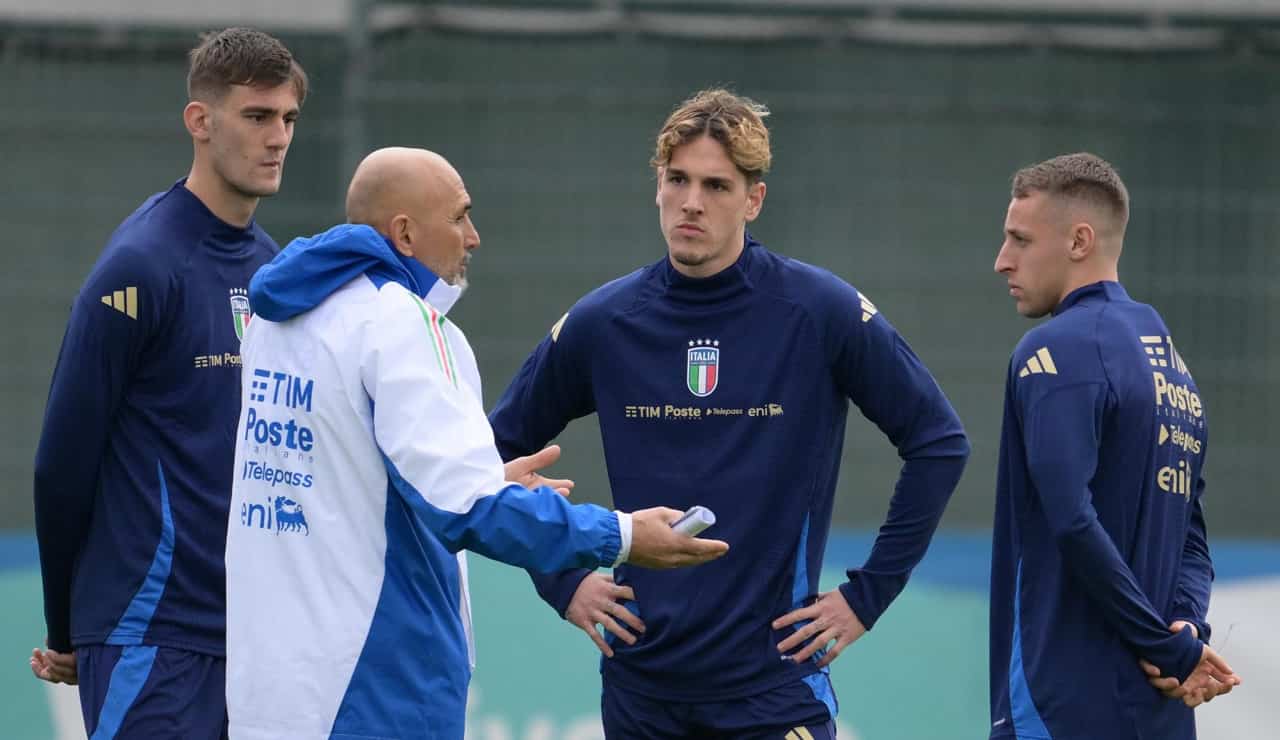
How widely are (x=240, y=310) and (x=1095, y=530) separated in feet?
6.88

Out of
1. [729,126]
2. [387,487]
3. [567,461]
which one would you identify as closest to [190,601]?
[387,487]

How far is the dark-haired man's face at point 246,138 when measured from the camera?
4.36 metres

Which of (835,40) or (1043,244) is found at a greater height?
(835,40)

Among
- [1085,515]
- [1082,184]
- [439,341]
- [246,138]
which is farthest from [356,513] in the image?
[1082,184]

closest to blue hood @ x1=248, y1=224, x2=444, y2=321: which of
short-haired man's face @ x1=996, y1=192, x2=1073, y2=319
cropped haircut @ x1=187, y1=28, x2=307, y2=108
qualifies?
cropped haircut @ x1=187, y1=28, x2=307, y2=108

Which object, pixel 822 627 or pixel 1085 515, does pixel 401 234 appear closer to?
pixel 822 627

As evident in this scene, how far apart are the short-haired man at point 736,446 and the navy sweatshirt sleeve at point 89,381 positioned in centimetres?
108

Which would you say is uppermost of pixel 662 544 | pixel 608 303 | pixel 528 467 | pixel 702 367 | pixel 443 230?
pixel 443 230

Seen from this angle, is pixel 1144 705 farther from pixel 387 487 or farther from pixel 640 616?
pixel 387 487

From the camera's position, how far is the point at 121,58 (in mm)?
8195

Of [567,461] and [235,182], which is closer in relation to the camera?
[235,182]

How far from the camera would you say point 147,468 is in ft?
13.8

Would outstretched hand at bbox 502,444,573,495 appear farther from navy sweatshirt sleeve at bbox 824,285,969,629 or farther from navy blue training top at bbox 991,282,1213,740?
navy blue training top at bbox 991,282,1213,740

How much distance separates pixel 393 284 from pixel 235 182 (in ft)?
3.21
